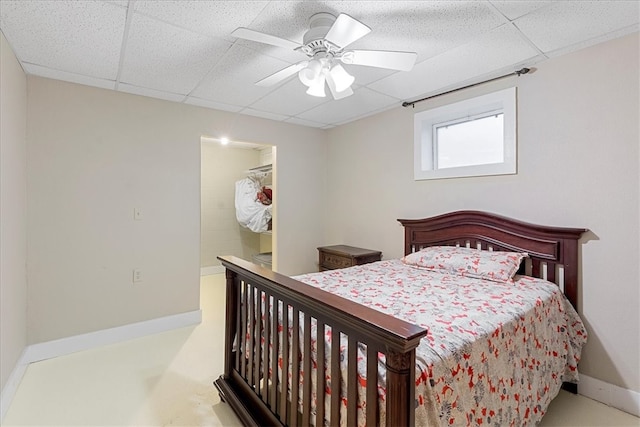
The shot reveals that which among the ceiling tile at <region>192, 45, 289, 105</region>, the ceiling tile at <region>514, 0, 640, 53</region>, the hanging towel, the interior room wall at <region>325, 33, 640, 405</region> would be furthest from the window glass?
the hanging towel

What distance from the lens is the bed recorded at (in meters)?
1.05

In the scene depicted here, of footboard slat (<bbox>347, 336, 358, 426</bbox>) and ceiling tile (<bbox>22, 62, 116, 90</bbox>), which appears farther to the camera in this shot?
ceiling tile (<bbox>22, 62, 116, 90</bbox>)

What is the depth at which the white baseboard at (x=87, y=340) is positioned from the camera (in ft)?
6.90

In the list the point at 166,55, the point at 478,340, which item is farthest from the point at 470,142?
the point at 166,55

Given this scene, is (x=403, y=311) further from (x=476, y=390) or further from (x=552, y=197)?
(x=552, y=197)

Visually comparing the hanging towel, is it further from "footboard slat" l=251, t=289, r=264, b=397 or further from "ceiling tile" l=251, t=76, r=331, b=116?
"footboard slat" l=251, t=289, r=264, b=397

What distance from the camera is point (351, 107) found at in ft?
10.9

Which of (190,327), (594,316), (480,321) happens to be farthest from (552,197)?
(190,327)

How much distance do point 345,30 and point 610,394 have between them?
2.73m

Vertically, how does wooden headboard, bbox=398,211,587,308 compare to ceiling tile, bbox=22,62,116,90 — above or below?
below

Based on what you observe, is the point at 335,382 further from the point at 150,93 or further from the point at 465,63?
the point at 150,93

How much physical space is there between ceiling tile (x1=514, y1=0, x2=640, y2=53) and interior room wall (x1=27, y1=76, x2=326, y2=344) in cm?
277

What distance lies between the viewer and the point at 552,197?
2229 mm

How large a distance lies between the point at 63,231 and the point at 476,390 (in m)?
3.16
